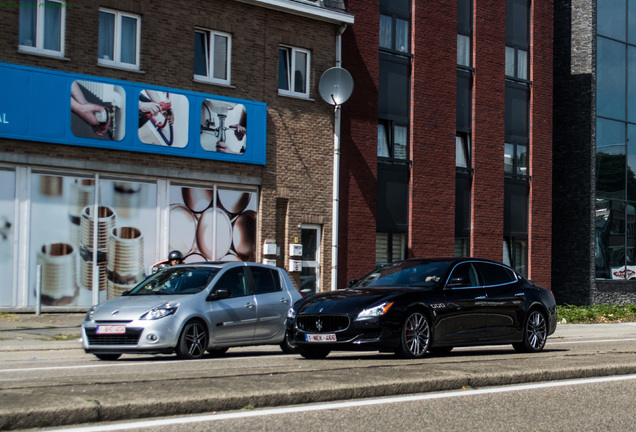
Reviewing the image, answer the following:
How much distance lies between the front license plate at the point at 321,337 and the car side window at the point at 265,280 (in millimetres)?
2425

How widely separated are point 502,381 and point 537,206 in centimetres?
2415

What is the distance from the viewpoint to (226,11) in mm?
24062

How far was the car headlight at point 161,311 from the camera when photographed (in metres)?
12.7

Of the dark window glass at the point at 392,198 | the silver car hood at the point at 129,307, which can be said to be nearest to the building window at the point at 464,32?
the dark window glass at the point at 392,198

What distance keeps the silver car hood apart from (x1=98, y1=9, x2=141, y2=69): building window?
10.0m

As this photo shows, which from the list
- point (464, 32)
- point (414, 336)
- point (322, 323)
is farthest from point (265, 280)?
point (464, 32)

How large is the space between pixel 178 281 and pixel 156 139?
29.7 feet

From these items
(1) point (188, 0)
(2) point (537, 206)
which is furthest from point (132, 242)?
(2) point (537, 206)

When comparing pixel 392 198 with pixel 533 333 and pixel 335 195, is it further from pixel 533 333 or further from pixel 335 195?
pixel 533 333

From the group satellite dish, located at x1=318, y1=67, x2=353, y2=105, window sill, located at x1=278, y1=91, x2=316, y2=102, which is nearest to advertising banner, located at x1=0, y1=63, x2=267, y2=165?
window sill, located at x1=278, y1=91, x2=316, y2=102

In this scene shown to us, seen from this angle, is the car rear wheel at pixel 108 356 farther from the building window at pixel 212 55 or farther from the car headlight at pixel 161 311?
the building window at pixel 212 55

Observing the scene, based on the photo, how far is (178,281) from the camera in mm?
14062

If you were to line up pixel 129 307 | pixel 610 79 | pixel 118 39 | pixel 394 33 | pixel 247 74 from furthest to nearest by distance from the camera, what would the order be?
pixel 610 79 < pixel 394 33 < pixel 247 74 < pixel 118 39 < pixel 129 307

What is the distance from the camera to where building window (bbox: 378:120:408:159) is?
91.5 ft
